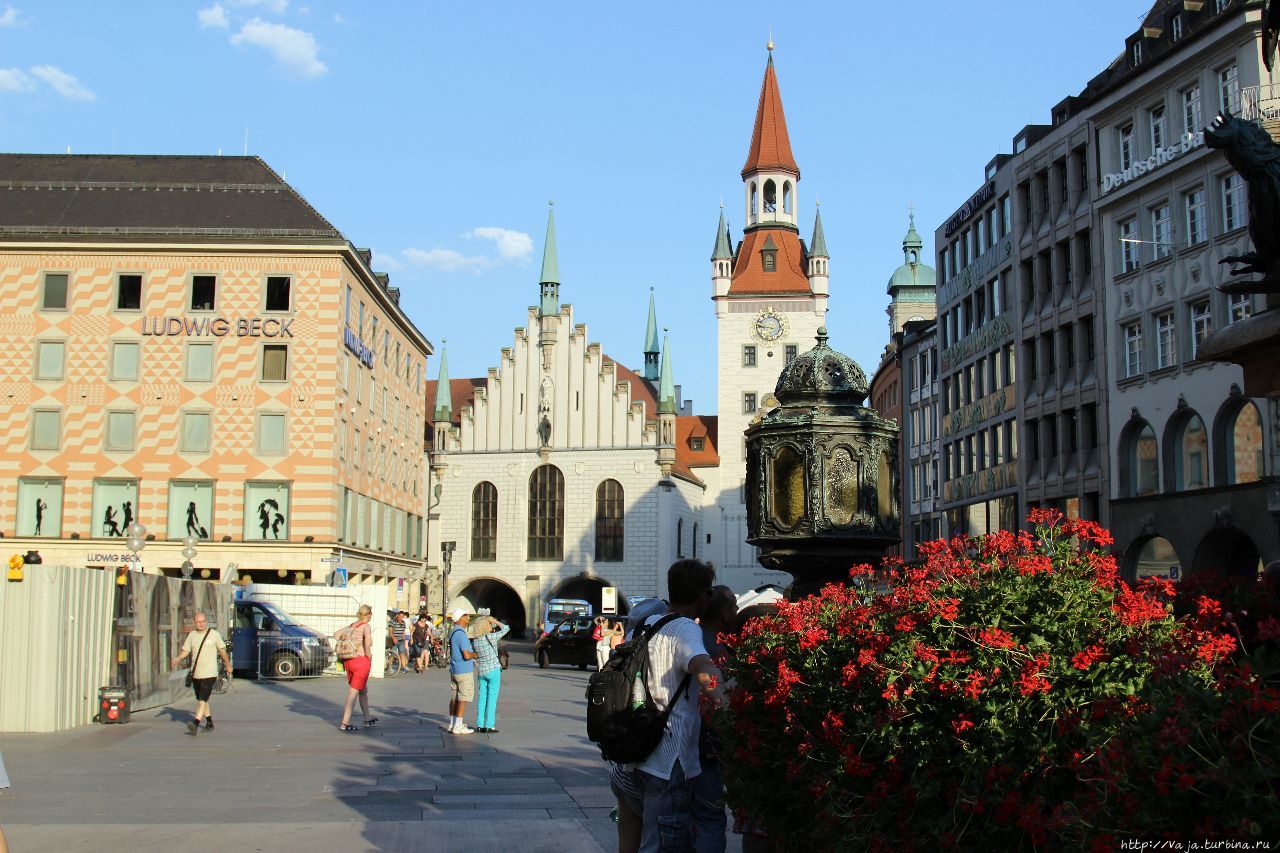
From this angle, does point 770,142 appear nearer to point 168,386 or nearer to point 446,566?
point 446,566

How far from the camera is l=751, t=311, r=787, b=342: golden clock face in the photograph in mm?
86500

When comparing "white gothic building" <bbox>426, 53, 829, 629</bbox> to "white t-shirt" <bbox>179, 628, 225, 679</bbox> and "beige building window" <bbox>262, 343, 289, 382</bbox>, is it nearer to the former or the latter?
"beige building window" <bbox>262, 343, 289, 382</bbox>

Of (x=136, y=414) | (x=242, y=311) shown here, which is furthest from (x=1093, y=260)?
(x=136, y=414)

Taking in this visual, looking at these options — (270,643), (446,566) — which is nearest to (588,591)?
(446,566)

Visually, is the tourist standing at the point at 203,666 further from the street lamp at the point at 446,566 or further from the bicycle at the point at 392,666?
the street lamp at the point at 446,566

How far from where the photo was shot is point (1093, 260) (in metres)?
38.4

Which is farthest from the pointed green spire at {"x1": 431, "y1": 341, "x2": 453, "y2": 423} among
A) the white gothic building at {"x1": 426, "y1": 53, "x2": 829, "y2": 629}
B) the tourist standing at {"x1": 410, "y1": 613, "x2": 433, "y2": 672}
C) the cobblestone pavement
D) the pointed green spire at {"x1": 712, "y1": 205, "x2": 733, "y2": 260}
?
the cobblestone pavement

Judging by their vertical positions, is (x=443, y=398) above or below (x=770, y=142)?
below

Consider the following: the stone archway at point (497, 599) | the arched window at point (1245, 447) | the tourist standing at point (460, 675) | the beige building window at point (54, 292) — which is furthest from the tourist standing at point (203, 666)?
the stone archway at point (497, 599)

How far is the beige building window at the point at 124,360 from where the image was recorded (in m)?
47.2

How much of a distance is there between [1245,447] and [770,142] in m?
63.5

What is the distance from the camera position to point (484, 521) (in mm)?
77188

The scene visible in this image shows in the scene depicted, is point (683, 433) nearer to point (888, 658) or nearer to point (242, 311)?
point (242, 311)

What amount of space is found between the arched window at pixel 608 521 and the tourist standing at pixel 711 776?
66475 mm
